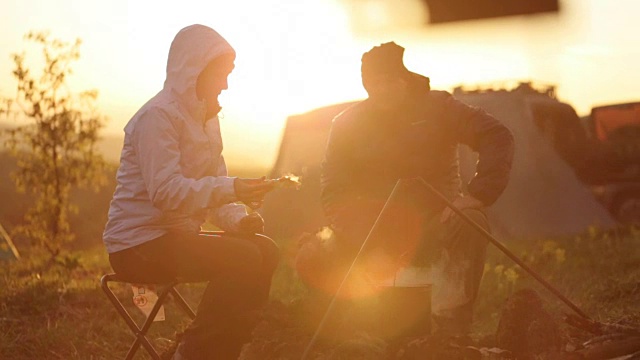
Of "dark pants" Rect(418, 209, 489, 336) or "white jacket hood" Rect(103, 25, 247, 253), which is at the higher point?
"white jacket hood" Rect(103, 25, 247, 253)

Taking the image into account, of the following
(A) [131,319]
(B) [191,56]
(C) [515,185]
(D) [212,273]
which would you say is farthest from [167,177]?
(C) [515,185]

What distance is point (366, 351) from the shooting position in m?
4.97

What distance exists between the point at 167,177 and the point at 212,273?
0.49 m

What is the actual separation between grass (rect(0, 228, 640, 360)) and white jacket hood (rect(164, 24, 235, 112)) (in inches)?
82.5

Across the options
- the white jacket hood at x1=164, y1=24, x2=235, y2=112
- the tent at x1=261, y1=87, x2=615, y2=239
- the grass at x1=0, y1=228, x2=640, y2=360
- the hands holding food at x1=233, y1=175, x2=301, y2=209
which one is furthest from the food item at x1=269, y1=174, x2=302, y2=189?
the tent at x1=261, y1=87, x2=615, y2=239

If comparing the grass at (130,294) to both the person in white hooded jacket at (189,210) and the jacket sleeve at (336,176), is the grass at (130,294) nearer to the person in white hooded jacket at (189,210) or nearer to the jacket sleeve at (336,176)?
the jacket sleeve at (336,176)

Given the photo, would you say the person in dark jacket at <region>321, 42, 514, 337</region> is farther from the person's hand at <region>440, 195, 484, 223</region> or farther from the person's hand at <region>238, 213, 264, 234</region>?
the person's hand at <region>238, 213, 264, 234</region>

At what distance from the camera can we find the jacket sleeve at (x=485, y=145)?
551 cm

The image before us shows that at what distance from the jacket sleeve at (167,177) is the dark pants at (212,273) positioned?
0.19m

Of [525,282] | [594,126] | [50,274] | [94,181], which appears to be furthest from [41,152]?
[594,126]

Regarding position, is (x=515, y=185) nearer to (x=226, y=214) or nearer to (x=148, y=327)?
(x=226, y=214)

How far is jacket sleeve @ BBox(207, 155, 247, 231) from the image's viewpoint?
183 inches

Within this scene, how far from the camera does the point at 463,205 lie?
5422 millimetres

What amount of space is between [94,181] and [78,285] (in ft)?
8.96
